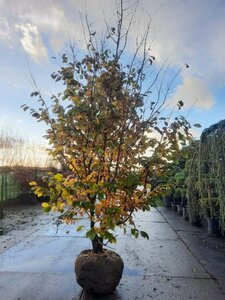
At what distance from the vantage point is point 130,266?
3775 mm

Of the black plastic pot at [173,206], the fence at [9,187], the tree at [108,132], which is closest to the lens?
the tree at [108,132]

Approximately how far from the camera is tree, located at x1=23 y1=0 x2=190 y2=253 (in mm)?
2625

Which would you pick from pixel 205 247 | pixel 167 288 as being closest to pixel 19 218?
pixel 205 247

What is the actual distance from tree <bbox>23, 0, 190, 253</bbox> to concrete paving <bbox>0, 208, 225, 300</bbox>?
24.5 inches

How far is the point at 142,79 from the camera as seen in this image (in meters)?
2.98

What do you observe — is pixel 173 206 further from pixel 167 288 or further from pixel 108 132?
pixel 108 132

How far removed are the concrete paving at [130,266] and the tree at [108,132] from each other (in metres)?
0.62

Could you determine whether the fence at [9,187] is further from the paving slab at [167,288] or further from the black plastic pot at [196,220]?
the paving slab at [167,288]

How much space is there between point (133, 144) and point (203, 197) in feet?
11.3

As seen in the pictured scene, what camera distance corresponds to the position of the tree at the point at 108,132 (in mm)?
2625

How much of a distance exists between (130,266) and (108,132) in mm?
2000

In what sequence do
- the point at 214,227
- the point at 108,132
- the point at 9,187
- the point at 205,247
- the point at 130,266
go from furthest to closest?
the point at 9,187 → the point at 214,227 → the point at 205,247 → the point at 130,266 → the point at 108,132

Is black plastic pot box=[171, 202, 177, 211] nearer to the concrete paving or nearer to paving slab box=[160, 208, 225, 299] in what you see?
paving slab box=[160, 208, 225, 299]

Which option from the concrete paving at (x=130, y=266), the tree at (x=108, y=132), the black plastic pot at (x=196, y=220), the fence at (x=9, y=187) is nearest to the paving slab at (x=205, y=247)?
the concrete paving at (x=130, y=266)
